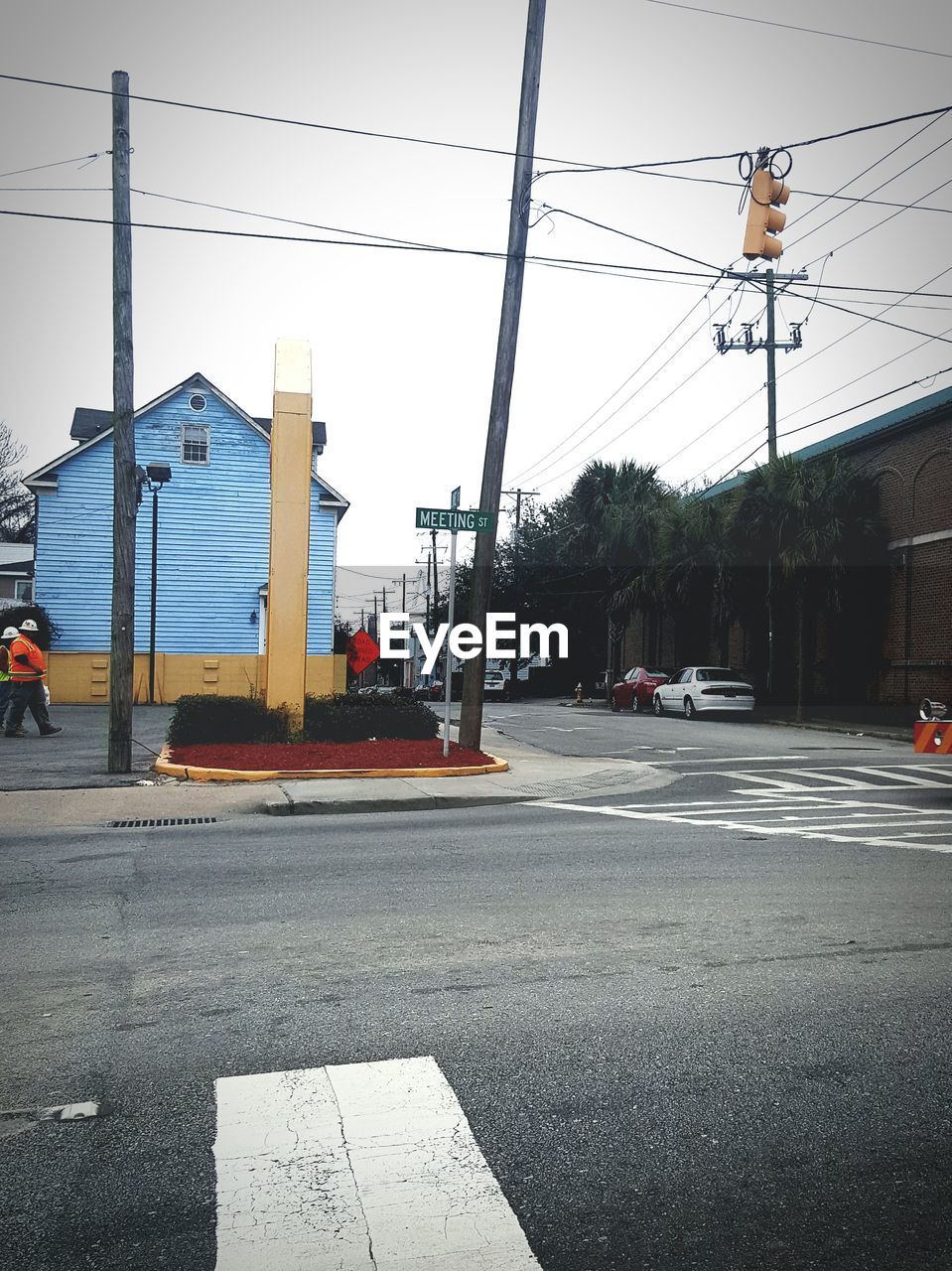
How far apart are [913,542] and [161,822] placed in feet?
72.1

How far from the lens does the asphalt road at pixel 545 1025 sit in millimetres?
2867

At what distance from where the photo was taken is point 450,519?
1384 cm

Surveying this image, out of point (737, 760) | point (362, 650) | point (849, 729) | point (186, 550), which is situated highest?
point (186, 550)

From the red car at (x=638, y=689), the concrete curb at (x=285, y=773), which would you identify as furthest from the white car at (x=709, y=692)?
the concrete curb at (x=285, y=773)

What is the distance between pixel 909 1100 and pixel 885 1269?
1.03m

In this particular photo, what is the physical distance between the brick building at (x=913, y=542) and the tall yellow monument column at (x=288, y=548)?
16.4 meters

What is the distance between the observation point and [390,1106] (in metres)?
3.50

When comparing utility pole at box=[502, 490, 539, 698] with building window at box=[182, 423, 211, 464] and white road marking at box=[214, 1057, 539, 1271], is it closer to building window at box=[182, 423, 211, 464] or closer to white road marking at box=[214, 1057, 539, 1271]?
building window at box=[182, 423, 211, 464]

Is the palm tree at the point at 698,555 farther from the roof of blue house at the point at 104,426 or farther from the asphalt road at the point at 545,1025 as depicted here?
the asphalt road at the point at 545,1025

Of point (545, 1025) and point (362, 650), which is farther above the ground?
point (362, 650)

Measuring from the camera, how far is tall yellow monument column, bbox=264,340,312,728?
1522 cm

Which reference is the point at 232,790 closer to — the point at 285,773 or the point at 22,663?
the point at 285,773

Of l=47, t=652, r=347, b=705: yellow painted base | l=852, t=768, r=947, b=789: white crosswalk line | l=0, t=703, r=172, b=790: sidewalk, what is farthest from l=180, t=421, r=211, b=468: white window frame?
l=852, t=768, r=947, b=789: white crosswalk line

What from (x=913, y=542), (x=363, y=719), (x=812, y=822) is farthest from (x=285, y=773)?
(x=913, y=542)
